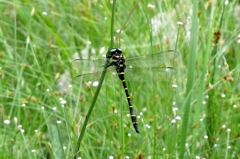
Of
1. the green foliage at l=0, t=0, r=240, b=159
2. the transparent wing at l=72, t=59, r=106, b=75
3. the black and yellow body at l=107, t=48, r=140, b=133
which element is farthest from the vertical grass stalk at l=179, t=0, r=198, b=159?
the transparent wing at l=72, t=59, r=106, b=75

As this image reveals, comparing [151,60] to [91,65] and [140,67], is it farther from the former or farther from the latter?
[91,65]

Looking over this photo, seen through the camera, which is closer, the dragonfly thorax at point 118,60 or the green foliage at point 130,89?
the dragonfly thorax at point 118,60

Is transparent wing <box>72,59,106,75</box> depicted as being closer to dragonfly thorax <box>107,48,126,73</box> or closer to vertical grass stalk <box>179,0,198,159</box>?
dragonfly thorax <box>107,48,126,73</box>

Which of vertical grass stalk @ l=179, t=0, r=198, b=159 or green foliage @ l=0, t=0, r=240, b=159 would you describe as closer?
vertical grass stalk @ l=179, t=0, r=198, b=159

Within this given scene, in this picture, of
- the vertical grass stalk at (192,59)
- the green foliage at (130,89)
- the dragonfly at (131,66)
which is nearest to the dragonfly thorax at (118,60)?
the dragonfly at (131,66)

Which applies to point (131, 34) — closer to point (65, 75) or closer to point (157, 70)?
point (65, 75)

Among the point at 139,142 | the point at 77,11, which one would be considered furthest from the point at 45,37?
the point at 139,142

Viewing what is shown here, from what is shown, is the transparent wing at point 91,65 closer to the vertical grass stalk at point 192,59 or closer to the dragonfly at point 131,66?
the dragonfly at point 131,66

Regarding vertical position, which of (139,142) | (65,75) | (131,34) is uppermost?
(131,34)

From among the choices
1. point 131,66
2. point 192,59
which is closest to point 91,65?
point 131,66
